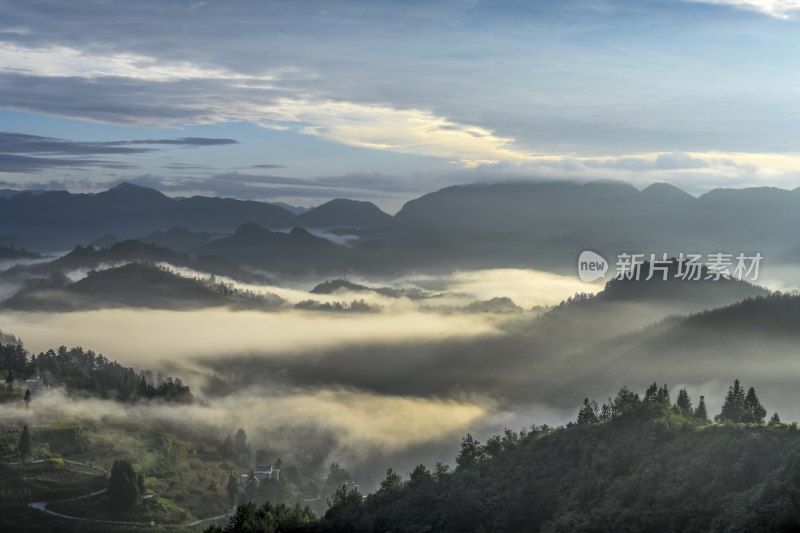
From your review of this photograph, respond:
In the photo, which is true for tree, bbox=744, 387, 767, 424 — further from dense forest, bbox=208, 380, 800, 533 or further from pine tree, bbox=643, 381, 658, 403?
pine tree, bbox=643, 381, 658, 403

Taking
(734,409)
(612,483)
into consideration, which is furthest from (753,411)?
(612,483)

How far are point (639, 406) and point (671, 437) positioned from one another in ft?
36.0

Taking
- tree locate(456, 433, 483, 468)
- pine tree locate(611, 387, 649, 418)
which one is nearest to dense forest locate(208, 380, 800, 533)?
tree locate(456, 433, 483, 468)

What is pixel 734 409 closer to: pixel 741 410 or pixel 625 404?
pixel 741 410

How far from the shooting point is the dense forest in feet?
298

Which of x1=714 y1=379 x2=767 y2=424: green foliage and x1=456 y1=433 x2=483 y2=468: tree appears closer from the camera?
x1=714 y1=379 x2=767 y2=424: green foliage

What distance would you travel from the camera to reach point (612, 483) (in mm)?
108500

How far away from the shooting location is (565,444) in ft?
417

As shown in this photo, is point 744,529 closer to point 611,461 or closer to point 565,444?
point 611,461

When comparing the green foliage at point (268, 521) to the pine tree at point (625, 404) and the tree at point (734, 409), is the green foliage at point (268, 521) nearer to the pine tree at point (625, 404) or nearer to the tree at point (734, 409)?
the pine tree at point (625, 404)

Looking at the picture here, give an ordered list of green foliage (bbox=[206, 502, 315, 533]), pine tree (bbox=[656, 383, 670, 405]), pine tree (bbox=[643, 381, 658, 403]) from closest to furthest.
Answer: green foliage (bbox=[206, 502, 315, 533]) < pine tree (bbox=[643, 381, 658, 403]) < pine tree (bbox=[656, 383, 670, 405])

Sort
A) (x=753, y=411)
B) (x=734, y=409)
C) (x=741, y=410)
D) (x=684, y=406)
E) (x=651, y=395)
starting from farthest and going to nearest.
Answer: (x=684, y=406) → (x=651, y=395) → (x=734, y=409) → (x=741, y=410) → (x=753, y=411)

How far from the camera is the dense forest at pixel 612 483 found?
90.9 meters

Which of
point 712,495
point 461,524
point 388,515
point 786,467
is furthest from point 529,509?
point 786,467
